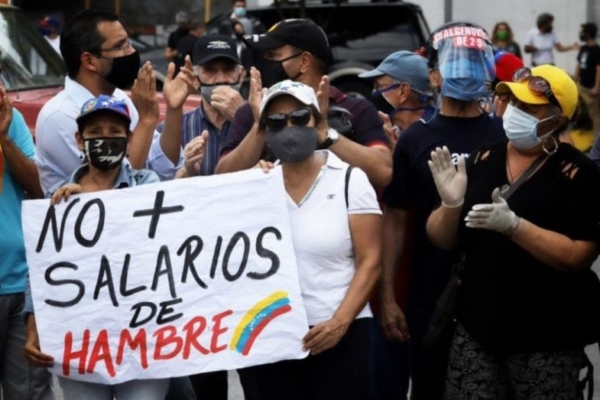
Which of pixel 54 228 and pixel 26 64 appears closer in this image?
pixel 54 228

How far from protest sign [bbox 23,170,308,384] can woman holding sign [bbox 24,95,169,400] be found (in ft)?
0.24

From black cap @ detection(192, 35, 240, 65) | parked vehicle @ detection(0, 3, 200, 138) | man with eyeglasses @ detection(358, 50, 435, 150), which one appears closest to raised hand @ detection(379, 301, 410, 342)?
man with eyeglasses @ detection(358, 50, 435, 150)

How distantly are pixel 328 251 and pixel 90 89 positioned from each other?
149 cm

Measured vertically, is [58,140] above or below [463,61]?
below

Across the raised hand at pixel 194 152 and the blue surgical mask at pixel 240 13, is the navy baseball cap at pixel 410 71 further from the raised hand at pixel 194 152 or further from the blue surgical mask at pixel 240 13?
the blue surgical mask at pixel 240 13

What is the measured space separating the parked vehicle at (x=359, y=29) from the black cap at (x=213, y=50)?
482 inches

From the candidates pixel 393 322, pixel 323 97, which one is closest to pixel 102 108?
pixel 323 97

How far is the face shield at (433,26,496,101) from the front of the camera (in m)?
5.78

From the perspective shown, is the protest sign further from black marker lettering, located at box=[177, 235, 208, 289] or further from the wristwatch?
the wristwatch

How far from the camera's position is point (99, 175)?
5.36m

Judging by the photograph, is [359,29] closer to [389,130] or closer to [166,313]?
[389,130]

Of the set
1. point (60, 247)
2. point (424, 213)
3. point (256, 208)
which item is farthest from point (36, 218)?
Answer: point (424, 213)

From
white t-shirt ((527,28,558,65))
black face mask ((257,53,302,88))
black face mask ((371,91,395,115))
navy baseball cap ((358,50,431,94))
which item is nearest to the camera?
black face mask ((257,53,302,88))

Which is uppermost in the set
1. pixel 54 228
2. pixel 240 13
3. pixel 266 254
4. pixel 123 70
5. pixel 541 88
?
pixel 541 88
